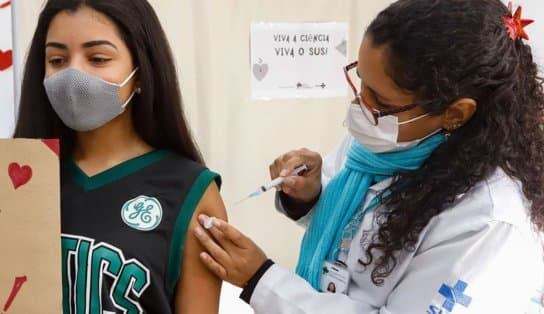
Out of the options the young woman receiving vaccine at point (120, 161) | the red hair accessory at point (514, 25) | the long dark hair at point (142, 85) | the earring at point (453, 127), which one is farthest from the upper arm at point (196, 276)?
the red hair accessory at point (514, 25)

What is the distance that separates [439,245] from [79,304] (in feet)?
2.22

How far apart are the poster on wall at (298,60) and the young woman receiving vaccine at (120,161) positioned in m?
1.26

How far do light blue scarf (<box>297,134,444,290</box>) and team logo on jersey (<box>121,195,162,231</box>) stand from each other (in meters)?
0.42

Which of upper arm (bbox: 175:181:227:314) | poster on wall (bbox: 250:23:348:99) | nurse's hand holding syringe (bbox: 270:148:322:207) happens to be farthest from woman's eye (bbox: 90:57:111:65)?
poster on wall (bbox: 250:23:348:99)

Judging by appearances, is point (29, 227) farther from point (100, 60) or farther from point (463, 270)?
Answer: point (463, 270)

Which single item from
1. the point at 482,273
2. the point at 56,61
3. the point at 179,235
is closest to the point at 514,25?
the point at 482,273

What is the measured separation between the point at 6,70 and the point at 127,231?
48.0 inches

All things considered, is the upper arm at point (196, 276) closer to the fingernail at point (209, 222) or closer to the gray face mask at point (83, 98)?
the fingernail at point (209, 222)

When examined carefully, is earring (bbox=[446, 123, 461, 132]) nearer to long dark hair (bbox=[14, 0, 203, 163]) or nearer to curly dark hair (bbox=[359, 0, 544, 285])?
curly dark hair (bbox=[359, 0, 544, 285])

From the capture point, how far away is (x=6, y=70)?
196 cm

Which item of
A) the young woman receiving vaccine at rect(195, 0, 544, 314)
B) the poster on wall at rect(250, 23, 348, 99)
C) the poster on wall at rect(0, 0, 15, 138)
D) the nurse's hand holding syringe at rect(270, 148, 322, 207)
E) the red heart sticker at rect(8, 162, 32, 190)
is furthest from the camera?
the poster on wall at rect(250, 23, 348, 99)

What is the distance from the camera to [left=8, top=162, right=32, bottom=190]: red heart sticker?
3.00ft

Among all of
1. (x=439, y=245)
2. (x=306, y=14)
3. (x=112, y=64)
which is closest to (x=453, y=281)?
(x=439, y=245)

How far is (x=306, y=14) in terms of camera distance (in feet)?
8.00
